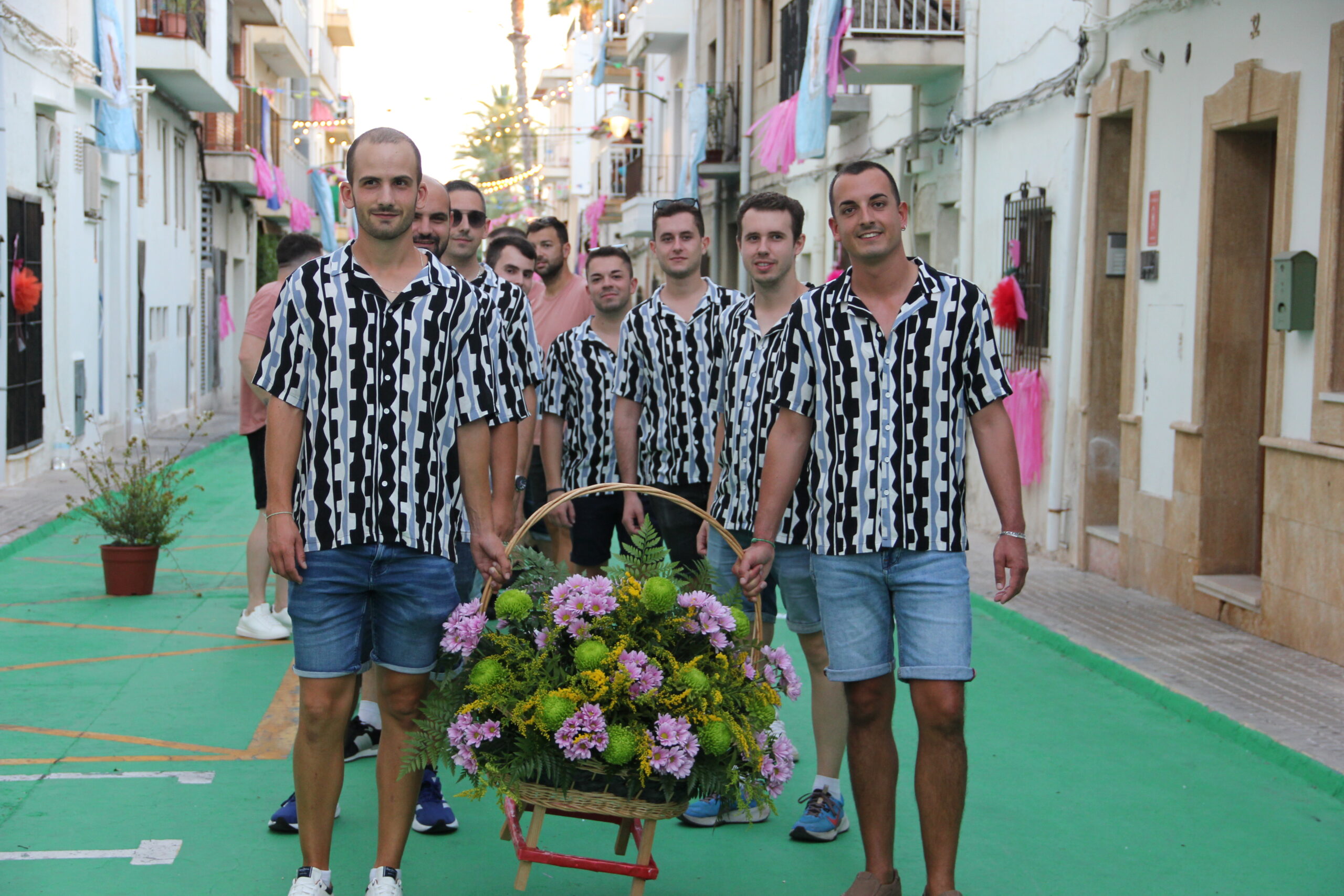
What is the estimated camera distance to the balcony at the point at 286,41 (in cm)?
3322

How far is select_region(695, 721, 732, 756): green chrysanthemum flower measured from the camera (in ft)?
12.8

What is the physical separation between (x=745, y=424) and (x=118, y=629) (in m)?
4.72

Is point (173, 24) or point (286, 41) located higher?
point (286, 41)

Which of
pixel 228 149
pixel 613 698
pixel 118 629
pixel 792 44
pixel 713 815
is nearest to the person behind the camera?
pixel 613 698

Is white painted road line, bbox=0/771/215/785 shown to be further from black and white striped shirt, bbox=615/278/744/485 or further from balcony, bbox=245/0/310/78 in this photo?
balcony, bbox=245/0/310/78

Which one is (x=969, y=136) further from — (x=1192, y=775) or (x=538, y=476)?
(x=1192, y=775)

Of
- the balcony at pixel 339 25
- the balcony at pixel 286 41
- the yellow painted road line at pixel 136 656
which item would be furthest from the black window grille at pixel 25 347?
the balcony at pixel 339 25

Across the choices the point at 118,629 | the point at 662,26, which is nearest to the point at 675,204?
the point at 118,629

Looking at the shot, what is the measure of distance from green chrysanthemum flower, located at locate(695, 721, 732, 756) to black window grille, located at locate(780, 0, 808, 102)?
599 inches

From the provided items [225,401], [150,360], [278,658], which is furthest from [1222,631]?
[225,401]

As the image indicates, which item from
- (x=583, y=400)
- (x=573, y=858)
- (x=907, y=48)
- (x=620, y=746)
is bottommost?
(x=573, y=858)

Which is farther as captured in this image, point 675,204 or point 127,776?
point 675,204

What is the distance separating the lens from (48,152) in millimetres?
15531

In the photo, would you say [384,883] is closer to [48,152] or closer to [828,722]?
[828,722]
